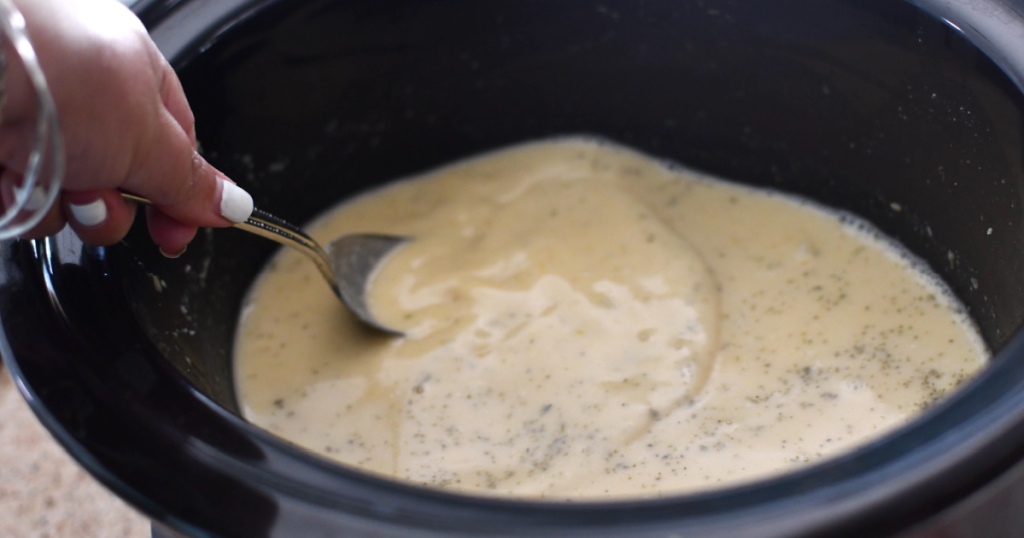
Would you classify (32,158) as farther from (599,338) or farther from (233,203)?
(599,338)

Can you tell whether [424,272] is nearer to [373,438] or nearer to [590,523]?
[373,438]

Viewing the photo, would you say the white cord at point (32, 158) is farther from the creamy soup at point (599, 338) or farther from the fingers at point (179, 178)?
the creamy soup at point (599, 338)

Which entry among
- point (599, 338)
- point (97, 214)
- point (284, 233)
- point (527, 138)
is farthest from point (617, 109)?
point (97, 214)

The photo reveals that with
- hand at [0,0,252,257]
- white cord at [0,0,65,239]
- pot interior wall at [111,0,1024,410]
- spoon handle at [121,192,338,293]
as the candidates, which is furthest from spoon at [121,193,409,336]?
white cord at [0,0,65,239]

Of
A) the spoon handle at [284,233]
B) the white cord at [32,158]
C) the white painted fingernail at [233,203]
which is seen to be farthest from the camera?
the spoon handle at [284,233]

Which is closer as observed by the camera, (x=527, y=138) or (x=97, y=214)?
(x=97, y=214)

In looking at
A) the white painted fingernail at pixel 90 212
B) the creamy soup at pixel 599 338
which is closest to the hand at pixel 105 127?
the white painted fingernail at pixel 90 212
